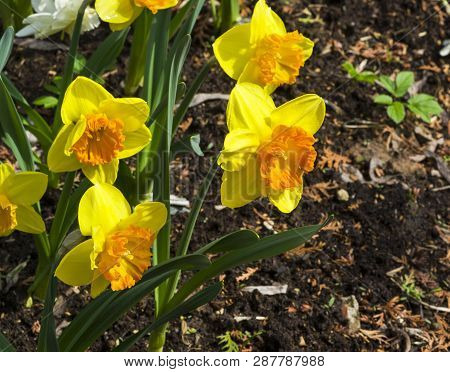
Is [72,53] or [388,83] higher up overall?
[72,53]

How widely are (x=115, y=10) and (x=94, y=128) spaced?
17.9 inches

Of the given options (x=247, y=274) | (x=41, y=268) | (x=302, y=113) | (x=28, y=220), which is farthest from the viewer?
(x=247, y=274)

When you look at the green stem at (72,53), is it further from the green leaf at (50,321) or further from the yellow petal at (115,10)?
the green leaf at (50,321)

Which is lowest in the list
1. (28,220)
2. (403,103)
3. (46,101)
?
(403,103)

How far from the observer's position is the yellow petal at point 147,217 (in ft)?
6.22

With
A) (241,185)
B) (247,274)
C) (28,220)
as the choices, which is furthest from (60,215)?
(247,274)

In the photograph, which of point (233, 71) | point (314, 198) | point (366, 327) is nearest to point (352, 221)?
point (314, 198)

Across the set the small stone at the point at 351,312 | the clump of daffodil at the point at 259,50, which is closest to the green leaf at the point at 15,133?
the clump of daffodil at the point at 259,50

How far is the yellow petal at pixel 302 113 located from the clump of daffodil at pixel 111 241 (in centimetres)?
40

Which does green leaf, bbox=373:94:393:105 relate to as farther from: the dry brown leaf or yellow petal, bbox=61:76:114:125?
yellow petal, bbox=61:76:114:125

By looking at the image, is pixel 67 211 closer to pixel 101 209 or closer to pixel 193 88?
pixel 101 209

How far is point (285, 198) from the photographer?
203 cm

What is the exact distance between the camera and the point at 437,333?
8.75ft

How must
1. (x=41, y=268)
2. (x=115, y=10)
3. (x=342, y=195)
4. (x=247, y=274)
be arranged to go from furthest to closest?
1. (x=342, y=195)
2. (x=247, y=274)
3. (x=41, y=268)
4. (x=115, y=10)
